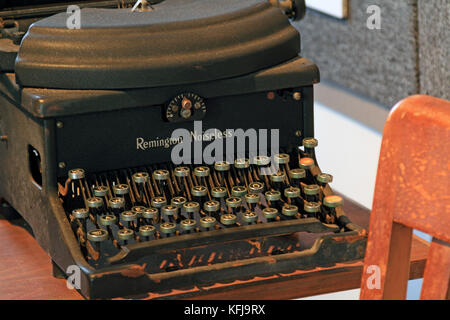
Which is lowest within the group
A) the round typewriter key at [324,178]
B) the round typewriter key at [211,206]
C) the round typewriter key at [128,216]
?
the round typewriter key at [211,206]

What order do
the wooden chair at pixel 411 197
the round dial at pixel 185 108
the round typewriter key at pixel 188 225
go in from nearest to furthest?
the wooden chair at pixel 411 197 < the round typewriter key at pixel 188 225 < the round dial at pixel 185 108

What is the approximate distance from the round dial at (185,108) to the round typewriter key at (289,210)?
31 centimetres

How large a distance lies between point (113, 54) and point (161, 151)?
0.27 meters

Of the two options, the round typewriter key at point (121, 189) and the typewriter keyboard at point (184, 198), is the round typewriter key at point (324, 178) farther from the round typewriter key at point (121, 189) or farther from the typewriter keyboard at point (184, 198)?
the round typewriter key at point (121, 189)

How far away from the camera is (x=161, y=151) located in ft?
7.63

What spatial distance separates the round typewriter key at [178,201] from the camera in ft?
7.27

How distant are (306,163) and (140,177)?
42cm

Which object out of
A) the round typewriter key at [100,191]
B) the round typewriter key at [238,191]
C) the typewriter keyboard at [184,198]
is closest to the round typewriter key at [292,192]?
the typewriter keyboard at [184,198]

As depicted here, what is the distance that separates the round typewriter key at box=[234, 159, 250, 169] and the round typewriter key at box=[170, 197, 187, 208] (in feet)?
0.52

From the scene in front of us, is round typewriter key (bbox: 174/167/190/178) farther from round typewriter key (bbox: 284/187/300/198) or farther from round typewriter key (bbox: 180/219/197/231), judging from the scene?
round typewriter key (bbox: 284/187/300/198)

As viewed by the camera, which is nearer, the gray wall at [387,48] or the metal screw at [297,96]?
the metal screw at [297,96]

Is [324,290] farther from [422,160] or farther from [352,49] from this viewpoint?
[352,49]

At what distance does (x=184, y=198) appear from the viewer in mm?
2256

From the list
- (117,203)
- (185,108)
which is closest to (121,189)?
(117,203)
